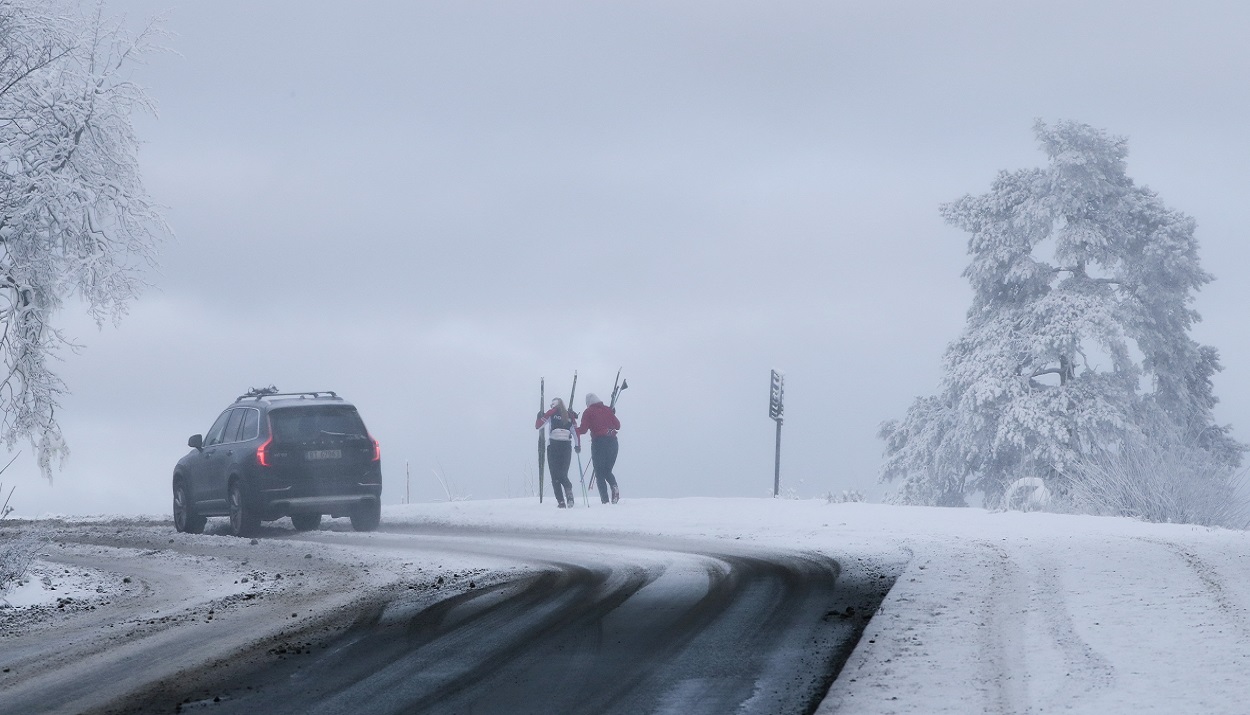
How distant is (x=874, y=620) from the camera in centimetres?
807

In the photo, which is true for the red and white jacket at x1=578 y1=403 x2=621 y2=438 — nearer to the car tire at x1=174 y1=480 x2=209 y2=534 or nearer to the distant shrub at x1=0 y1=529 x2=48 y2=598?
the car tire at x1=174 y1=480 x2=209 y2=534

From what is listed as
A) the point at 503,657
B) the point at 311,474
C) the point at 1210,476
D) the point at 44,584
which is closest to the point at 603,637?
the point at 503,657

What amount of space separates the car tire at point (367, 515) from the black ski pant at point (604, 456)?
4743 mm

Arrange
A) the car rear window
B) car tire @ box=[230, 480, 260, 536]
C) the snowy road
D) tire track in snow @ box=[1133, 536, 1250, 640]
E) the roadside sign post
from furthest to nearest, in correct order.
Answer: the roadside sign post < the car rear window < car tire @ box=[230, 480, 260, 536] < tire track in snow @ box=[1133, 536, 1250, 640] < the snowy road

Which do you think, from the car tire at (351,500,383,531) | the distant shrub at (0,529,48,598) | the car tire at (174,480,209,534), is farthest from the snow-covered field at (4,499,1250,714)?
the car tire at (174,480,209,534)

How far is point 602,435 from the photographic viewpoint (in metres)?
22.1

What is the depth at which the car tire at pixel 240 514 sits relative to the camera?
17969mm

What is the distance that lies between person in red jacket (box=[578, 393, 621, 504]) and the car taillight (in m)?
5.95

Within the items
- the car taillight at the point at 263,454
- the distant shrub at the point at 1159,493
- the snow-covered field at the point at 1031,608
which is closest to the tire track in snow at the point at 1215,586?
the snow-covered field at the point at 1031,608

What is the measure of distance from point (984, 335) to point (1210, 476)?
10.6 metres

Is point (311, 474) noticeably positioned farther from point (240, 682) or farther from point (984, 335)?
point (984, 335)

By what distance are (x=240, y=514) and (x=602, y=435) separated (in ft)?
21.6

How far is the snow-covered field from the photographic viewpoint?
5918 millimetres

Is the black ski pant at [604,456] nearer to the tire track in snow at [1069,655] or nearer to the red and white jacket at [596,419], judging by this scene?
the red and white jacket at [596,419]
